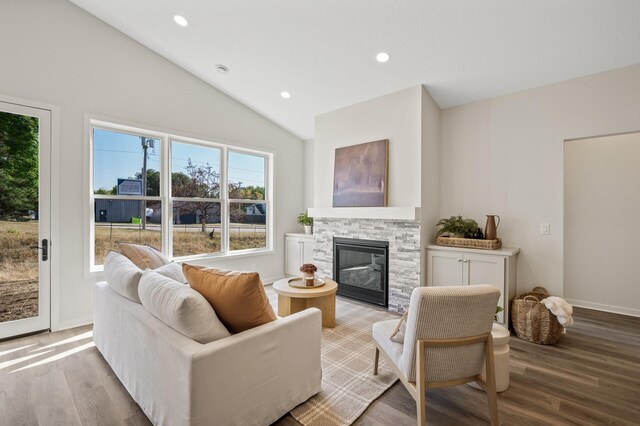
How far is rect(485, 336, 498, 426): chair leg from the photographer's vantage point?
5.59ft

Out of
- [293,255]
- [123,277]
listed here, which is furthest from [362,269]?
[123,277]

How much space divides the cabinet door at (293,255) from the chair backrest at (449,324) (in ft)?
11.9

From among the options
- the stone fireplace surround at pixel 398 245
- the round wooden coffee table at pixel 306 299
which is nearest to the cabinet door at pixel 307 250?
the stone fireplace surround at pixel 398 245

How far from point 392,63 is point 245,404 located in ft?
11.4

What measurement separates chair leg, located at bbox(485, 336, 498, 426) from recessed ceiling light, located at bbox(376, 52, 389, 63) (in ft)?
9.51

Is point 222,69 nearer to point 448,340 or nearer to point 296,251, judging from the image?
point 296,251

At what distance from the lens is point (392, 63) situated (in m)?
3.38

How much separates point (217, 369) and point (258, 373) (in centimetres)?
28

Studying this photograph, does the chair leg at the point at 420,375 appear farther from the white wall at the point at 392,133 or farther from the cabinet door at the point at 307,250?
the cabinet door at the point at 307,250

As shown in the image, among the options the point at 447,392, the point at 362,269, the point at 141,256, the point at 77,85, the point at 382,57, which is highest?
the point at 382,57

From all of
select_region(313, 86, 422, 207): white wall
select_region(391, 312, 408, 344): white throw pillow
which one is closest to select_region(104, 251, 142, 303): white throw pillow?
select_region(391, 312, 408, 344): white throw pillow

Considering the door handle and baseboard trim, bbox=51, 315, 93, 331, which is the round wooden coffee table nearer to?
baseboard trim, bbox=51, 315, 93, 331

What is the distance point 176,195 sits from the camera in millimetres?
4309

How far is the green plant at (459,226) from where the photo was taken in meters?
3.71
